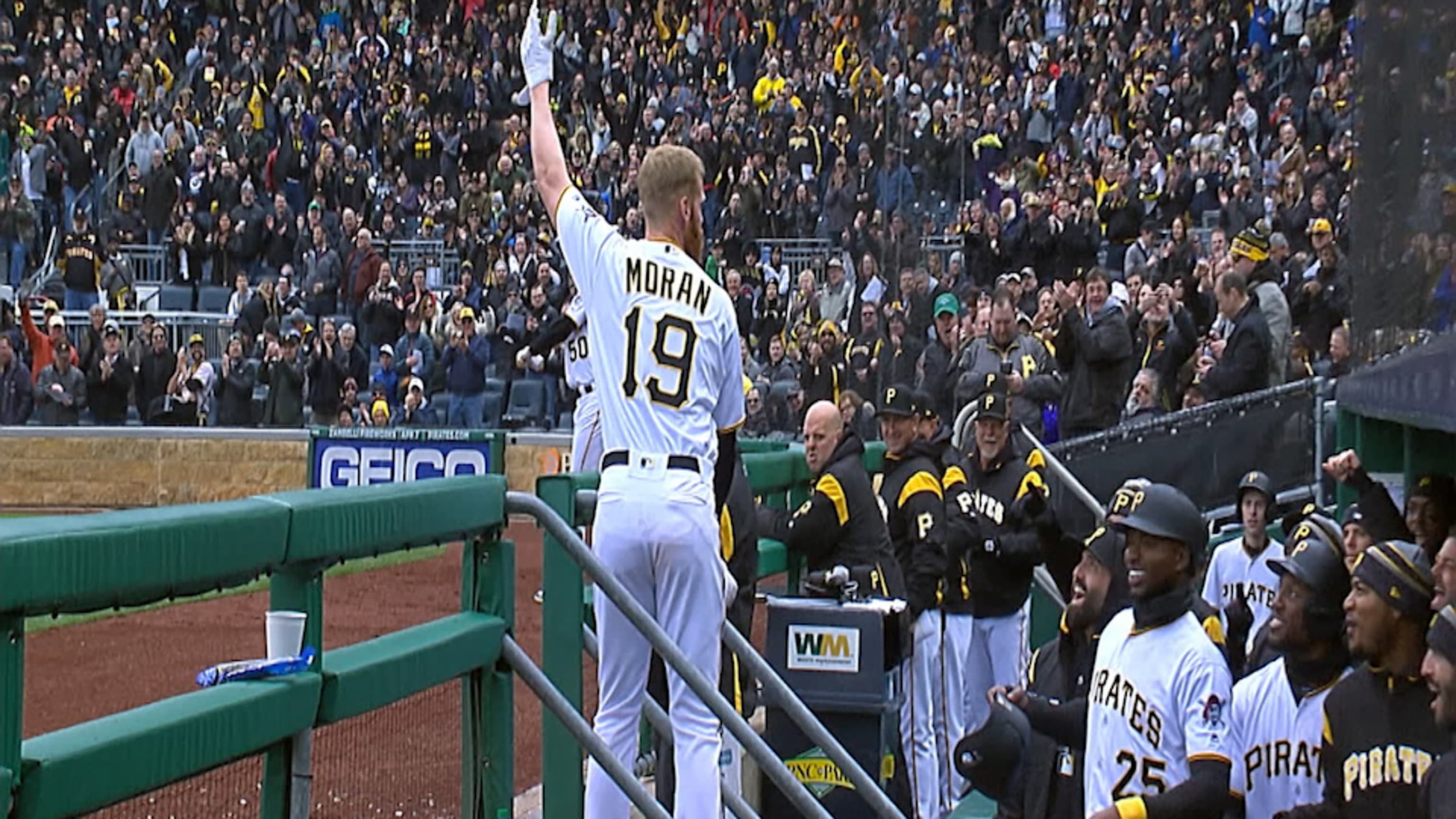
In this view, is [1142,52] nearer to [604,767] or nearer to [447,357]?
[447,357]

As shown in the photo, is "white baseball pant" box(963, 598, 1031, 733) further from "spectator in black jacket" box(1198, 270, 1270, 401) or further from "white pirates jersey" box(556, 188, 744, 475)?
"white pirates jersey" box(556, 188, 744, 475)

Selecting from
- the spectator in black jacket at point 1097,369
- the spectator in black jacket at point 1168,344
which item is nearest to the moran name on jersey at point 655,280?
the spectator in black jacket at point 1097,369

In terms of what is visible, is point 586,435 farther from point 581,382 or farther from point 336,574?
point 336,574

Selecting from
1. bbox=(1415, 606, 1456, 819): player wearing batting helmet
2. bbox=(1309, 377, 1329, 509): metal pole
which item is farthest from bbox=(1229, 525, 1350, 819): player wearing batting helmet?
bbox=(1309, 377, 1329, 509): metal pole

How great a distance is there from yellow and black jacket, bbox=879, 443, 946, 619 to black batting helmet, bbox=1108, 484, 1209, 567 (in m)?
3.56

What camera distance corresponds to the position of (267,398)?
22359 mm

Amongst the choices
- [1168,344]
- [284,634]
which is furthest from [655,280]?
[1168,344]

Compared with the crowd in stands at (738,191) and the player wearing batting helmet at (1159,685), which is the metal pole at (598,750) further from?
the crowd in stands at (738,191)

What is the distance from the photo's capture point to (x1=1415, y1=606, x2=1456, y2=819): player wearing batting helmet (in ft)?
10.5

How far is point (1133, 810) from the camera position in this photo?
412 centimetres

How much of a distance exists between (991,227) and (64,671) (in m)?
9.87

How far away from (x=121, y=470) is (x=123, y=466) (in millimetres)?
51

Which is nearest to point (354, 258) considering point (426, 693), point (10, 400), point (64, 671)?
point (10, 400)

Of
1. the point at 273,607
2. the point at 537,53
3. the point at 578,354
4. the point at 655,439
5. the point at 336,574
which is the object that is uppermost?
the point at 537,53
